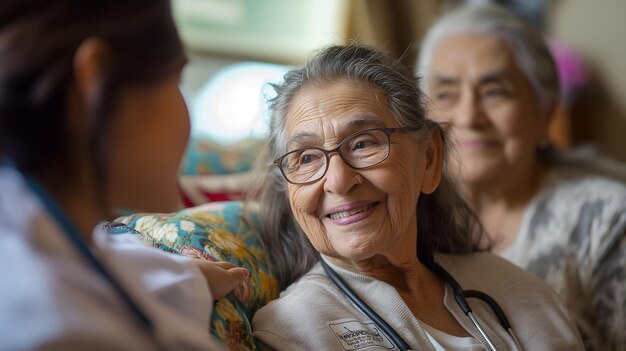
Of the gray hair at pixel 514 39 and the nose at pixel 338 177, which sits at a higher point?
the gray hair at pixel 514 39

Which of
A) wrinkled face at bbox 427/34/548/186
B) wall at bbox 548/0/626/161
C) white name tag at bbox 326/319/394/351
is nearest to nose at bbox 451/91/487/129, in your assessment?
wrinkled face at bbox 427/34/548/186

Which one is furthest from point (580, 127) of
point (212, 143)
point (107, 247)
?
point (107, 247)

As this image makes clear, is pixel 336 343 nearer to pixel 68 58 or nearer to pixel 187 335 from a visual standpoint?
pixel 187 335

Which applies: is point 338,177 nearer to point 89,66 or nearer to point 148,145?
point 148,145

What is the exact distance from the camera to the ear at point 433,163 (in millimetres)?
1578

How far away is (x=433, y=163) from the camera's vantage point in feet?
5.22

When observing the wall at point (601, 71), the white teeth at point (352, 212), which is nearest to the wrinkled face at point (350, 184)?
the white teeth at point (352, 212)

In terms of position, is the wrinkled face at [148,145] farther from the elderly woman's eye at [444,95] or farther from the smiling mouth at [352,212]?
the elderly woman's eye at [444,95]

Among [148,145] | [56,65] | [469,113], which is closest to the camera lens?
[56,65]

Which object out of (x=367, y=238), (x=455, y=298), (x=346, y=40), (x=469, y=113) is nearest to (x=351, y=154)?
(x=367, y=238)

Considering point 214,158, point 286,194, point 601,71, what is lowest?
point 214,158

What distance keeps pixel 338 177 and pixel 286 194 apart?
1.02ft

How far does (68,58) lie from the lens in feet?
2.88

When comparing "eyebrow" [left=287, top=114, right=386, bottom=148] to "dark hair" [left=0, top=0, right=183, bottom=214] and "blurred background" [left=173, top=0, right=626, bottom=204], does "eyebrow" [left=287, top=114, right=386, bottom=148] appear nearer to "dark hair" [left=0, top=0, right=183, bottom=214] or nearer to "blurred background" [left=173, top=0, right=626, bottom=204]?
"dark hair" [left=0, top=0, right=183, bottom=214]
